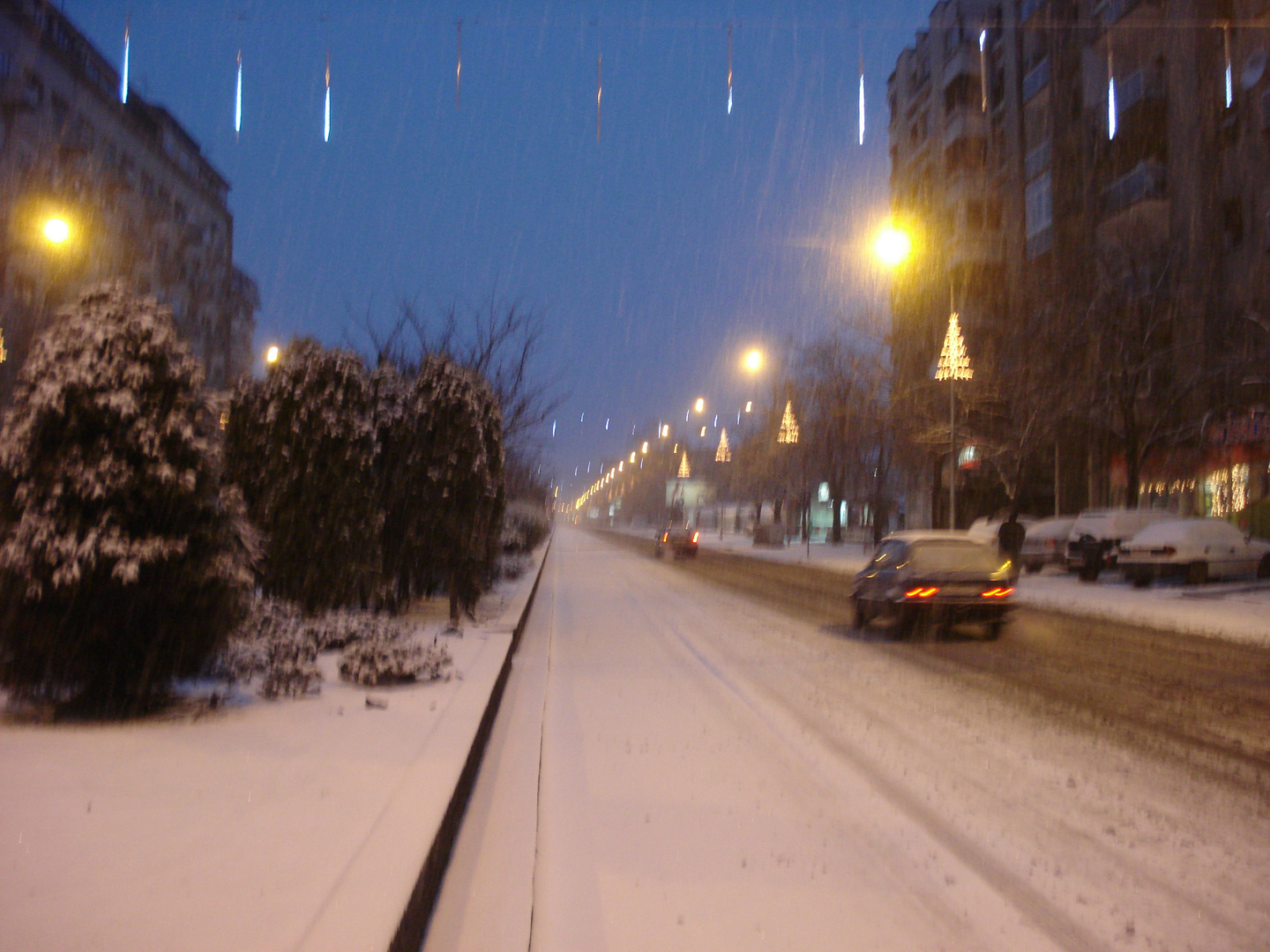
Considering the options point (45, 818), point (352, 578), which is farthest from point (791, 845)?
point (352, 578)

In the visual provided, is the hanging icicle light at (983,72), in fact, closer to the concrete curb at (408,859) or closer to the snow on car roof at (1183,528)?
the snow on car roof at (1183,528)

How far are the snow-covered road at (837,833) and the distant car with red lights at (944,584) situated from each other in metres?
4.45

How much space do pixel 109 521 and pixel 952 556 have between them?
444 inches

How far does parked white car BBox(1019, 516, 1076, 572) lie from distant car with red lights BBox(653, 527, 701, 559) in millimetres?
15701

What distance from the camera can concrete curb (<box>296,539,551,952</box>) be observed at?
141 inches

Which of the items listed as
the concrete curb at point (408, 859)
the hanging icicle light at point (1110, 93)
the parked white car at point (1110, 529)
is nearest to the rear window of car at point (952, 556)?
the concrete curb at point (408, 859)

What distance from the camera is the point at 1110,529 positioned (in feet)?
87.2

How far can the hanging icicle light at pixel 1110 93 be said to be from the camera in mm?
38062

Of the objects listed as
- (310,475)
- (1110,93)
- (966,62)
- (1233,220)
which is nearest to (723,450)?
(966,62)

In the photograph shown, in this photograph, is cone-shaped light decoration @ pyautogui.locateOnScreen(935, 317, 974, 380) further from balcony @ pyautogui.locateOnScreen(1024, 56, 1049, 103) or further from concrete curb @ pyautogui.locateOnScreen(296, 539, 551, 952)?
balcony @ pyautogui.locateOnScreen(1024, 56, 1049, 103)

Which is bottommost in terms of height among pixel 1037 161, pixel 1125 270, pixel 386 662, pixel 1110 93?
pixel 386 662

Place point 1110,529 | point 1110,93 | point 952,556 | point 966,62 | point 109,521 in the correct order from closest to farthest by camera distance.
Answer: point 109,521 → point 952,556 → point 1110,529 → point 1110,93 → point 966,62

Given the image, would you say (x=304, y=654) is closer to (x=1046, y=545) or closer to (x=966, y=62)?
(x=1046, y=545)

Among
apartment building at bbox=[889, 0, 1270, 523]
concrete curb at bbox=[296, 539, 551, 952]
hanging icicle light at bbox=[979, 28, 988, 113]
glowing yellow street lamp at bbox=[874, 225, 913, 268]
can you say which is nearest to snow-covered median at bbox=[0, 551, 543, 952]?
concrete curb at bbox=[296, 539, 551, 952]
